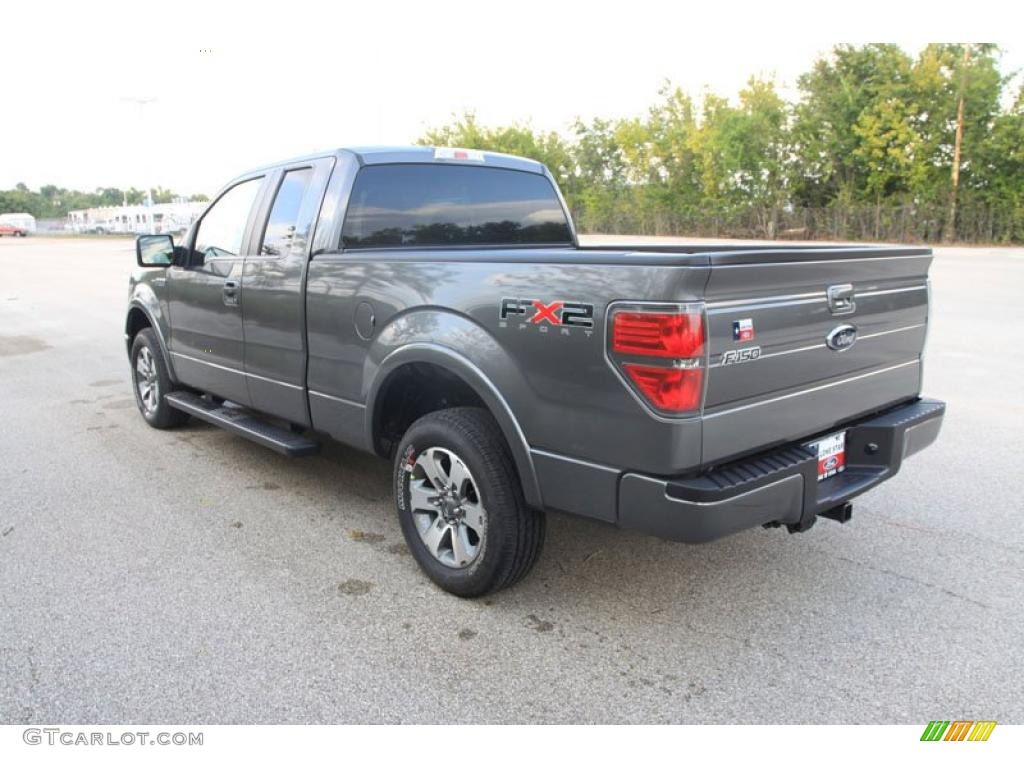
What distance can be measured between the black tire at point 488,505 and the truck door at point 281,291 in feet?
3.76

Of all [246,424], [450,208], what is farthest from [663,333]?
[246,424]

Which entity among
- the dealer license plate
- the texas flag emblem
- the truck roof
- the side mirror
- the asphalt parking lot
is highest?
the truck roof

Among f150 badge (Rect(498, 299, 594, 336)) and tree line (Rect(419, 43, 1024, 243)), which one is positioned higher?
tree line (Rect(419, 43, 1024, 243))

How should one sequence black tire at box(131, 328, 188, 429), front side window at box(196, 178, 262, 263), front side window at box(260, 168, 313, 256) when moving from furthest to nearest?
black tire at box(131, 328, 188, 429) < front side window at box(196, 178, 262, 263) < front side window at box(260, 168, 313, 256)

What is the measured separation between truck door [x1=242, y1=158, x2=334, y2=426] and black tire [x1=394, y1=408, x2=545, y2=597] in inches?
45.1

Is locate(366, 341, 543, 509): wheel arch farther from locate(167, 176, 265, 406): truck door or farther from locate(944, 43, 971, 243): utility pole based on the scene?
locate(944, 43, 971, 243): utility pole

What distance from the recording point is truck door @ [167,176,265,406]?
15.8ft

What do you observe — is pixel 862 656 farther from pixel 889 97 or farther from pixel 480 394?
pixel 889 97

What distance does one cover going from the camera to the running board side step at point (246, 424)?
430cm

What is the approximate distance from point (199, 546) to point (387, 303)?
160 centimetres

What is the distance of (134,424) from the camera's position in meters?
6.45

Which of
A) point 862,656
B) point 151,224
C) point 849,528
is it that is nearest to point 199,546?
point 862,656

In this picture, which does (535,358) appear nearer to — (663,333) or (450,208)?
(663,333)

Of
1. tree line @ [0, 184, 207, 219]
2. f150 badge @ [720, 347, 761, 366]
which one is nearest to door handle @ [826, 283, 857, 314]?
f150 badge @ [720, 347, 761, 366]
